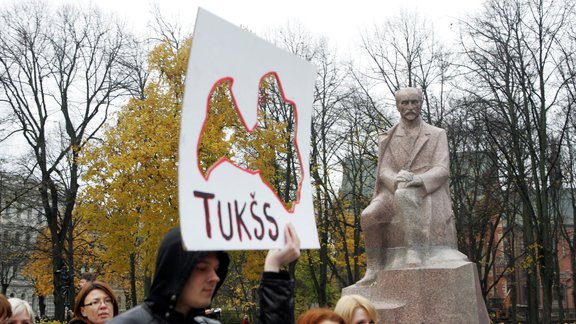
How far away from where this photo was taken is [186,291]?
2.66m

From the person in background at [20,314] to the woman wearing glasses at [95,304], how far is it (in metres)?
0.50

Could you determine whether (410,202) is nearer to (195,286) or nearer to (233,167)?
(233,167)

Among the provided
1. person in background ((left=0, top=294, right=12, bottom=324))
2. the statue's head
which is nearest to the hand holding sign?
person in background ((left=0, top=294, right=12, bottom=324))

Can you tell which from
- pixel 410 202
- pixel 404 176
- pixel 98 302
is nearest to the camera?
pixel 98 302

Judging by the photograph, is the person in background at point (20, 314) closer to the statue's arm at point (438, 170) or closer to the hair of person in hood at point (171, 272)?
the hair of person in hood at point (171, 272)

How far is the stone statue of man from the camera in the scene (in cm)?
1019

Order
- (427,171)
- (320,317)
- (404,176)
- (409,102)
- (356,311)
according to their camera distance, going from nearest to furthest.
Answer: (320,317) → (356,311) → (404,176) → (427,171) → (409,102)

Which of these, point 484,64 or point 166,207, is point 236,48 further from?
point 484,64

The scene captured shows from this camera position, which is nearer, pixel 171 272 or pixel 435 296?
pixel 171 272

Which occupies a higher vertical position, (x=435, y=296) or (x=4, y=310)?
(x=4, y=310)

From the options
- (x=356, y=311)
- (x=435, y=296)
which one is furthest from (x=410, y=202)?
(x=356, y=311)

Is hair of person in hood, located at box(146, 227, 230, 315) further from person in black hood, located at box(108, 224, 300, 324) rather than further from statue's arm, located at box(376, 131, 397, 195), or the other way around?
statue's arm, located at box(376, 131, 397, 195)

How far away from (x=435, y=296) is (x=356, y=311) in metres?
5.09

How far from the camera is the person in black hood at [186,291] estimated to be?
103 inches
